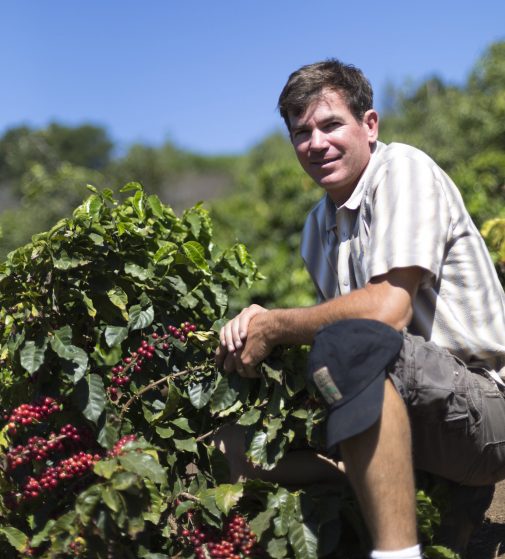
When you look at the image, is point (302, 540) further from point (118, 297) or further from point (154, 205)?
point (154, 205)

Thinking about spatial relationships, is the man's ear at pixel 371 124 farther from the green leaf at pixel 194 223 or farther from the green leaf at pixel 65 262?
the green leaf at pixel 65 262

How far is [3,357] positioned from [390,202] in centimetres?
139

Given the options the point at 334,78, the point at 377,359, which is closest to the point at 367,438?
the point at 377,359

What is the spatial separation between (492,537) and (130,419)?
4.79 ft

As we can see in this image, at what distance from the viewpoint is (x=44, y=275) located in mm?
2771

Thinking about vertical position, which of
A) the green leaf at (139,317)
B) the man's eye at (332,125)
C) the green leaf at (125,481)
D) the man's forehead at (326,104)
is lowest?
the green leaf at (125,481)

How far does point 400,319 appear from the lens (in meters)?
2.53

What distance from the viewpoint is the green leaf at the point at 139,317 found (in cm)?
285

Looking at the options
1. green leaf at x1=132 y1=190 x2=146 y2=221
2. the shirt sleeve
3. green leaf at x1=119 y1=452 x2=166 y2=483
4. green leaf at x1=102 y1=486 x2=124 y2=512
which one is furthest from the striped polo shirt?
green leaf at x1=102 y1=486 x2=124 y2=512

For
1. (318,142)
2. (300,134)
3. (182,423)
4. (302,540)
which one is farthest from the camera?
(300,134)

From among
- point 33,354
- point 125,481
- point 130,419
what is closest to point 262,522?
point 125,481

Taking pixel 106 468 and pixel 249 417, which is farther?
pixel 249 417

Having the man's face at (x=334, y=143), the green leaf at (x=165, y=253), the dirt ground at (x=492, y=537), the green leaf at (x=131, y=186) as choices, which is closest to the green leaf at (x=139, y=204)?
the green leaf at (x=131, y=186)

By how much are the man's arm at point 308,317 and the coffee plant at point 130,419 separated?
0.09 metres
